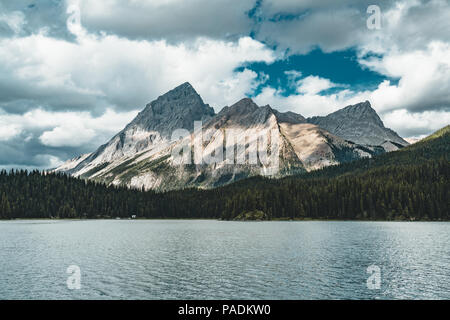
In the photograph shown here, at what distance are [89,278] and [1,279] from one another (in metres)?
13.0

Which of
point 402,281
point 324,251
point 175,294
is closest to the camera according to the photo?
point 175,294

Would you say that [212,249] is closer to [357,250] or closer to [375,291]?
[357,250]

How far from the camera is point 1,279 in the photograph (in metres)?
55.6

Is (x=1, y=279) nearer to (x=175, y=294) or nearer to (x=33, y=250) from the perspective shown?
Answer: (x=175, y=294)

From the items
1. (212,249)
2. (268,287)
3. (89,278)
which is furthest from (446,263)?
(89,278)

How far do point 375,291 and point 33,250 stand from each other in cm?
7900

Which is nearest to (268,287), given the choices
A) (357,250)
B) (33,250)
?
(357,250)

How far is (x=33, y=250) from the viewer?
89938mm

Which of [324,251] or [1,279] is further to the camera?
[324,251]
